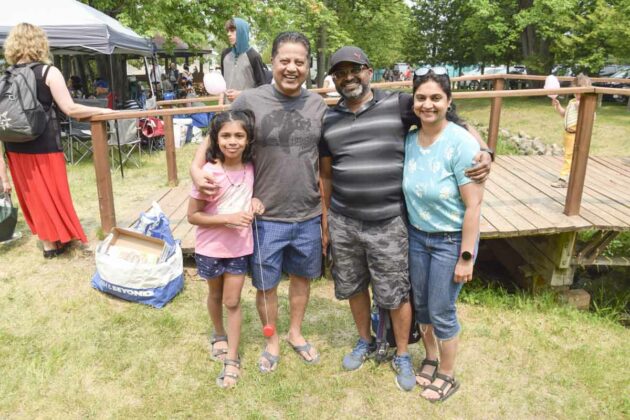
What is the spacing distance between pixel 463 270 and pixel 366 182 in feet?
1.97

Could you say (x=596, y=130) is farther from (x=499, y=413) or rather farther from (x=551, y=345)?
(x=499, y=413)

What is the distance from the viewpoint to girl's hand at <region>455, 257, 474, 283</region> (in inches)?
91.6

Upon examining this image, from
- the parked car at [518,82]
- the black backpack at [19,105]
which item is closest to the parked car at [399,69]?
the parked car at [518,82]

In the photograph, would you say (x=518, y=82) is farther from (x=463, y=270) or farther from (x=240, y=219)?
(x=240, y=219)

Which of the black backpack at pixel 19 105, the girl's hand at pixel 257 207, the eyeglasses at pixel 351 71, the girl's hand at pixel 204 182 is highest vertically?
the eyeglasses at pixel 351 71

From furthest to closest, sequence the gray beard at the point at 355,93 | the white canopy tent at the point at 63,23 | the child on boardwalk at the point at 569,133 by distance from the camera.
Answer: the white canopy tent at the point at 63,23 < the child on boardwalk at the point at 569,133 < the gray beard at the point at 355,93

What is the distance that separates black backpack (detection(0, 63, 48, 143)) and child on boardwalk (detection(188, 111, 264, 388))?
1906 mm

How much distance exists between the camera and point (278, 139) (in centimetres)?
246

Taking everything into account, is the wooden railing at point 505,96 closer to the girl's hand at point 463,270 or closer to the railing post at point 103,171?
the railing post at point 103,171

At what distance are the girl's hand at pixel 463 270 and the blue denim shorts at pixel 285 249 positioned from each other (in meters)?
0.74

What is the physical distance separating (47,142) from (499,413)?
11.7 feet

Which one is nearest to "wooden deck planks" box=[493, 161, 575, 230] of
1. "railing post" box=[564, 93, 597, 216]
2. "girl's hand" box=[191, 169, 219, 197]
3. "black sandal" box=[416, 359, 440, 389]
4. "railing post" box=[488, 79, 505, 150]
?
"railing post" box=[564, 93, 597, 216]

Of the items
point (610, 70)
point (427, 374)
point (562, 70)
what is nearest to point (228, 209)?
point (427, 374)

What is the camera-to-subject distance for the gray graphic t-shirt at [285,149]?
246 centimetres
